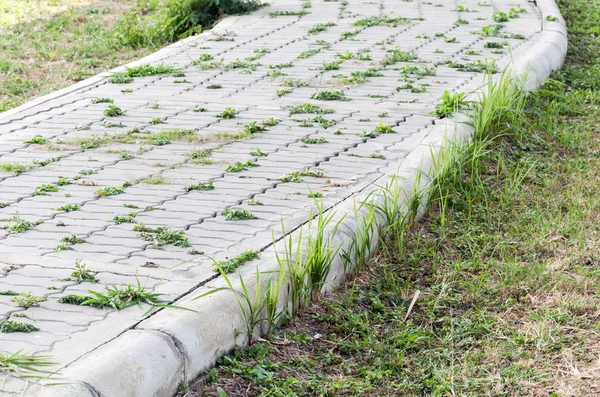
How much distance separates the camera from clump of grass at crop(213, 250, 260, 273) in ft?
12.5

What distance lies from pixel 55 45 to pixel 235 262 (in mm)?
6686

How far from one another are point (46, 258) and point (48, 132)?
2.39 metres

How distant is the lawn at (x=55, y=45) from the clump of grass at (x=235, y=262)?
4.30 meters

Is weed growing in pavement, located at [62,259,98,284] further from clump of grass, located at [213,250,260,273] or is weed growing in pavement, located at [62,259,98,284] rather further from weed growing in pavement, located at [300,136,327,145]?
weed growing in pavement, located at [300,136,327,145]

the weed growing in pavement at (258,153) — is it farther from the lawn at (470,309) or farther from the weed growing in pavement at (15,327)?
the weed growing in pavement at (15,327)

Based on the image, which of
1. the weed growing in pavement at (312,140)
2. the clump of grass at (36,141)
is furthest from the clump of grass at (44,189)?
the weed growing in pavement at (312,140)

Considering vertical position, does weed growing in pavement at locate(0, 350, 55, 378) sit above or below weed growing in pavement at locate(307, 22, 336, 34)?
above

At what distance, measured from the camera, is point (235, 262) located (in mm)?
3836

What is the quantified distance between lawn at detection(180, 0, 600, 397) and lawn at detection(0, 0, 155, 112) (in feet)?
14.5

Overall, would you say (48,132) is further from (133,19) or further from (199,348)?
(133,19)

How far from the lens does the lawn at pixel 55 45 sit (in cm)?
834

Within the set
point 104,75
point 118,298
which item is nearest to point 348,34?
point 104,75

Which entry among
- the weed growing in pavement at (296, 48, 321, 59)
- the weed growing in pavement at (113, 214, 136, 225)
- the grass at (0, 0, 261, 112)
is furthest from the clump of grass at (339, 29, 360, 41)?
the weed growing in pavement at (113, 214, 136, 225)

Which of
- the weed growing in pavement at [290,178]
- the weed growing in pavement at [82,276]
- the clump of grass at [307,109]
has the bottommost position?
the clump of grass at [307,109]
